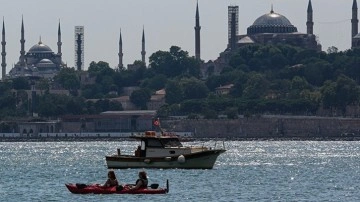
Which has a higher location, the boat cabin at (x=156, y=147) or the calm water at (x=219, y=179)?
the boat cabin at (x=156, y=147)

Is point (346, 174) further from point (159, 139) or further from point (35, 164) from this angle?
point (35, 164)

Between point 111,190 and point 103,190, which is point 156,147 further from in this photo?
point 111,190

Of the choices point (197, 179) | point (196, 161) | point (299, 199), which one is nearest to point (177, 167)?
point (196, 161)

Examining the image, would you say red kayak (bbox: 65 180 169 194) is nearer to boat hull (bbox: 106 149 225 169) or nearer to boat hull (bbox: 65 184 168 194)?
boat hull (bbox: 65 184 168 194)

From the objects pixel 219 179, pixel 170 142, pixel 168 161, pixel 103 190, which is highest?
pixel 170 142

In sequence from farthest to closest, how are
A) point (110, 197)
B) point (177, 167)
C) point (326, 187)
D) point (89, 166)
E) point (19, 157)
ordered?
point (19, 157), point (89, 166), point (177, 167), point (326, 187), point (110, 197)

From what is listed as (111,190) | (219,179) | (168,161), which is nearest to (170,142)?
(168,161)

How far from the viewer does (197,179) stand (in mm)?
107375

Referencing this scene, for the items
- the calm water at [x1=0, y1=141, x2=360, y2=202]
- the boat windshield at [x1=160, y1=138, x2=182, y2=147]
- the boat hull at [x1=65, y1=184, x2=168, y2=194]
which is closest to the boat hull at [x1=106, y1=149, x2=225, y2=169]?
the calm water at [x1=0, y1=141, x2=360, y2=202]

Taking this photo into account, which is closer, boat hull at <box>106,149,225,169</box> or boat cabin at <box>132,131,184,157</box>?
boat hull at <box>106,149,225,169</box>

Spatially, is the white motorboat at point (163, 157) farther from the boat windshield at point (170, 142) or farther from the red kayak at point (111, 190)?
the red kayak at point (111, 190)

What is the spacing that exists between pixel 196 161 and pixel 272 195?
22548 millimetres

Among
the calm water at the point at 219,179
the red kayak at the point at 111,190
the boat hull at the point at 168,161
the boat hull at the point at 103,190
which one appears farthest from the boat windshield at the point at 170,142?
the boat hull at the point at 103,190

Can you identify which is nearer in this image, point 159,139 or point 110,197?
point 110,197
